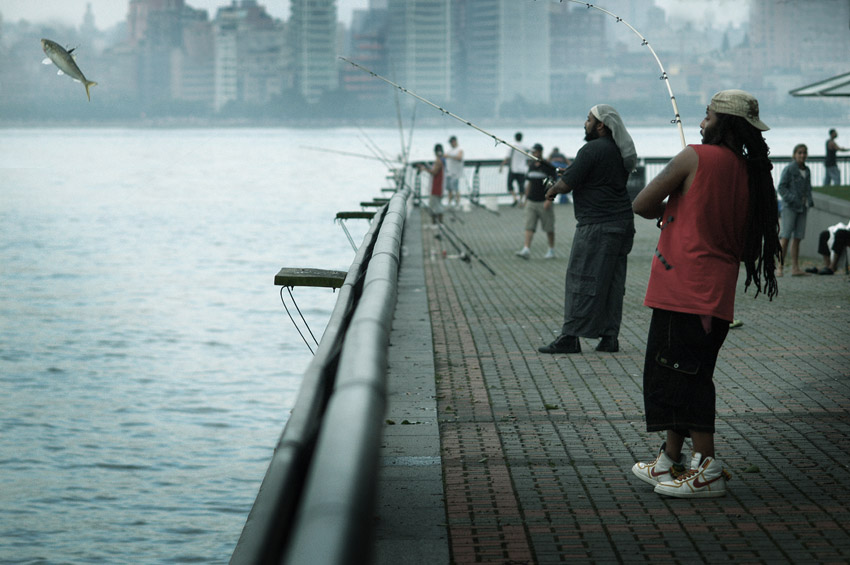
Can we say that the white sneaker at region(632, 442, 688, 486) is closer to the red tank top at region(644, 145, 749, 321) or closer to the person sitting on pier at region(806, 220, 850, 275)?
the red tank top at region(644, 145, 749, 321)

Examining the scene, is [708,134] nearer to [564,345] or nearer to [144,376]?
[564,345]

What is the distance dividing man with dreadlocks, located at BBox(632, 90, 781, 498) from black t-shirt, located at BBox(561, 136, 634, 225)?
3.43 metres

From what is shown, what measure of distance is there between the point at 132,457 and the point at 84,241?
33608mm

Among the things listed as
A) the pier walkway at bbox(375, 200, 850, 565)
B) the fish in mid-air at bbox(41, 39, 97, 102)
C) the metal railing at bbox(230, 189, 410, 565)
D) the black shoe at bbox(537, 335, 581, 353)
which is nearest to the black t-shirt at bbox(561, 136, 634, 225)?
the black shoe at bbox(537, 335, 581, 353)

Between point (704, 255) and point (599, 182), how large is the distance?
3732 millimetres

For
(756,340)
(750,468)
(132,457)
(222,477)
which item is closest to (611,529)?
(750,468)

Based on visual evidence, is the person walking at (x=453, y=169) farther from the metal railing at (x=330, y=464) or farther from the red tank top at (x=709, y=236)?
the metal railing at (x=330, y=464)

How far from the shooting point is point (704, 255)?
216 inches

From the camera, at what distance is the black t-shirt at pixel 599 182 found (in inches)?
356

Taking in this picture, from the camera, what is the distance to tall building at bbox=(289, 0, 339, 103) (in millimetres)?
135250

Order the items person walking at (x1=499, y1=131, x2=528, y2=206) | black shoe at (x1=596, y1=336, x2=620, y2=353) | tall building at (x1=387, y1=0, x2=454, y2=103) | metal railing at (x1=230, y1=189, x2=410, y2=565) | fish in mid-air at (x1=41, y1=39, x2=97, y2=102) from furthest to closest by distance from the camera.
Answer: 1. tall building at (x1=387, y1=0, x2=454, y2=103)
2. person walking at (x1=499, y1=131, x2=528, y2=206)
3. black shoe at (x1=596, y1=336, x2=620, y2=353)
4. fish in mid-air at (x1=41, y1=39, x2=97, y2=102)
5. metal railing at (x1=230, y1=189, x2=410, y2=565)

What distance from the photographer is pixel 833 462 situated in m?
6.17

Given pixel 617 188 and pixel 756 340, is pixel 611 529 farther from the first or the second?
pixel 756 340

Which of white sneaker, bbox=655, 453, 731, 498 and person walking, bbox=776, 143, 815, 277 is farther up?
person walking, bbox=776, 143, 815, 277
